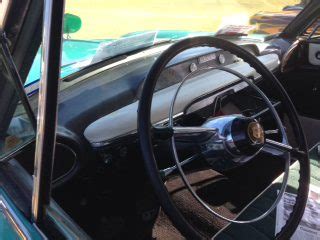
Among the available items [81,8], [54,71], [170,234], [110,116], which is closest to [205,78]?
[110,116]

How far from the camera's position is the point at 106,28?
4789mm

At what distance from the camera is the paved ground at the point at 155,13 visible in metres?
4.68

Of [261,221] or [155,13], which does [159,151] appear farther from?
[155,13]

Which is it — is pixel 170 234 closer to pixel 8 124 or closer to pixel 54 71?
pixel 8 124

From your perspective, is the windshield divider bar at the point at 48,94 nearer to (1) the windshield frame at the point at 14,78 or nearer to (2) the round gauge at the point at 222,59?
(1) the windshield frame at the point at 14,78

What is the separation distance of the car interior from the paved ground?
251cm

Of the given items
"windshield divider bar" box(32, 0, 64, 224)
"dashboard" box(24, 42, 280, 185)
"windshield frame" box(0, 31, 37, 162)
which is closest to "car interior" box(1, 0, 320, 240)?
"dashboard" box(24, 42, 280, 185)

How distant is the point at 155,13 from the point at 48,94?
494 centimetres

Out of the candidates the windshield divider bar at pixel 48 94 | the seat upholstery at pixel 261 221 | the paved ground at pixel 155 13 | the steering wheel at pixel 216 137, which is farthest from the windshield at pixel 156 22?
the windshield divider bar at pixel 48 94

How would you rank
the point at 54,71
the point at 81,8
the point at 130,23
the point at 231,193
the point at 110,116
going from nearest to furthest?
the point at 54,71, the point at 110,116, the point at 231,193, the point at 81,8, the point at 130,23

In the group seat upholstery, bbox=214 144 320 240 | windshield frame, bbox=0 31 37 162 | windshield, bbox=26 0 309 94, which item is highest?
windshield frame, bbox=0 31 37 162

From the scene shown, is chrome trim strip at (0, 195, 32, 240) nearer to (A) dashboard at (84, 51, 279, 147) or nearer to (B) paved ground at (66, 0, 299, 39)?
(A) dashboard at (84, 51, 279, 147)

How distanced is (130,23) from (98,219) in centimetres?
363

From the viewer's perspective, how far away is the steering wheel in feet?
3.79
